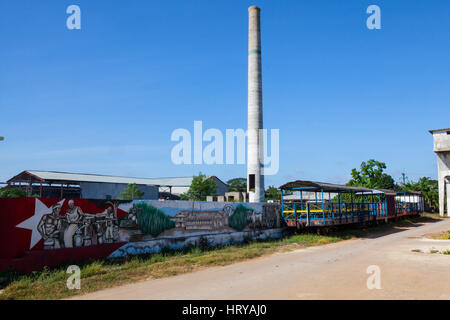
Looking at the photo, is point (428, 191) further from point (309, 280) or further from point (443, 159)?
point (309, 280)

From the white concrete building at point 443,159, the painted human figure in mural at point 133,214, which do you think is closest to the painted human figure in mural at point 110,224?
the painted human figure in mural at point 133,214

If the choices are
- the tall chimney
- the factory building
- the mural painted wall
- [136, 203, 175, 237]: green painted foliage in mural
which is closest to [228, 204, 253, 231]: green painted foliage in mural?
the mural painted wall

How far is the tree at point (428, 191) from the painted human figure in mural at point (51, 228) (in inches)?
2429

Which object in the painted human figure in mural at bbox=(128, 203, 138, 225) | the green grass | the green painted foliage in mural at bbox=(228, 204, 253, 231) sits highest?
the painted human figure in mural at bbox=(128, 203, 138, 225)

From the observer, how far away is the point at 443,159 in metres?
48.6

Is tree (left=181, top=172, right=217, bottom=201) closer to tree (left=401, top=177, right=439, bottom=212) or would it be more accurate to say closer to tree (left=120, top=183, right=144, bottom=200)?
tree (left=120, top=183, right=144, bottom=200)

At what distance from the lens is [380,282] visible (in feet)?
30.1

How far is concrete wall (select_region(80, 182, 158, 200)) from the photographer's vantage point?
5388 centimetres

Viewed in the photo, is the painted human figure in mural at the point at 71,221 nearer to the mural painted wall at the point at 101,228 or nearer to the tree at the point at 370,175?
the mural painted wall at the point at 101,228

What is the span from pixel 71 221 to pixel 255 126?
59.9ft

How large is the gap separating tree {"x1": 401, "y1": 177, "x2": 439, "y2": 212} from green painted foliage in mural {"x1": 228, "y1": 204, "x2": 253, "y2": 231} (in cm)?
5102
